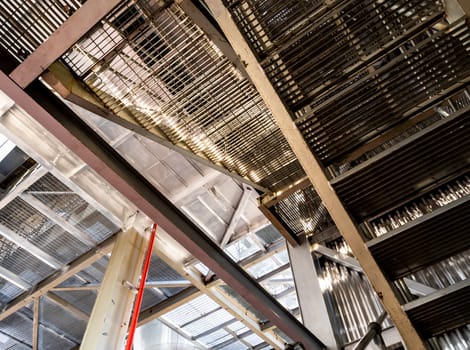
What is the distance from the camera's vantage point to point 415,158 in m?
2.31

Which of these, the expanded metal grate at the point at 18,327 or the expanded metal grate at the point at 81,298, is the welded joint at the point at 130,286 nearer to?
the expanded metal grate at the point at 81,298

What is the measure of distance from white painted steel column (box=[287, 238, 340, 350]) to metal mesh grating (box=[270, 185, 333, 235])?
0.24 metres

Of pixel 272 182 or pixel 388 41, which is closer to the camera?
pixel 388 41

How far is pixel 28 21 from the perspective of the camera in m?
2.84

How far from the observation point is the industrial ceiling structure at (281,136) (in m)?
2.29

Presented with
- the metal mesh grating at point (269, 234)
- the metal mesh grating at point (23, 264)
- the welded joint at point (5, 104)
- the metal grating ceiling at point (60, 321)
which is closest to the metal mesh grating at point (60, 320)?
the metal grating ceiling at point (60, 321)

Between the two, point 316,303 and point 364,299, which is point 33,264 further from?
point 364,299

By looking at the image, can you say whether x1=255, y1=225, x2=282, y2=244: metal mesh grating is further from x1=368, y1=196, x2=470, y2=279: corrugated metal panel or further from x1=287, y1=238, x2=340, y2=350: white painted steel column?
x1=368, y1=196, x2=470, y2=279: corrugated metal panel

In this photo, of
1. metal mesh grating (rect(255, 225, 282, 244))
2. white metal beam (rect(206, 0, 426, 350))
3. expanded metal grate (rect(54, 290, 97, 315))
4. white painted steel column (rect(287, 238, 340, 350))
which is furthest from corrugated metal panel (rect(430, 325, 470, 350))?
expanded metal grate (rect(54, 290, 97, 315))

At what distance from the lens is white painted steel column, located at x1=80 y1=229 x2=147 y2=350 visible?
458 cm

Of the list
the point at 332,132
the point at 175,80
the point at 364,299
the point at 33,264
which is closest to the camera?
the point at 332,132

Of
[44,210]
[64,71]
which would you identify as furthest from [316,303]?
[44,210]

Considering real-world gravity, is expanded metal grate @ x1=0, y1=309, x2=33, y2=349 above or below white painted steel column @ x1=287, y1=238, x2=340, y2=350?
above

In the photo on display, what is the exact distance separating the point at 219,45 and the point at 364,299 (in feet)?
11.5
